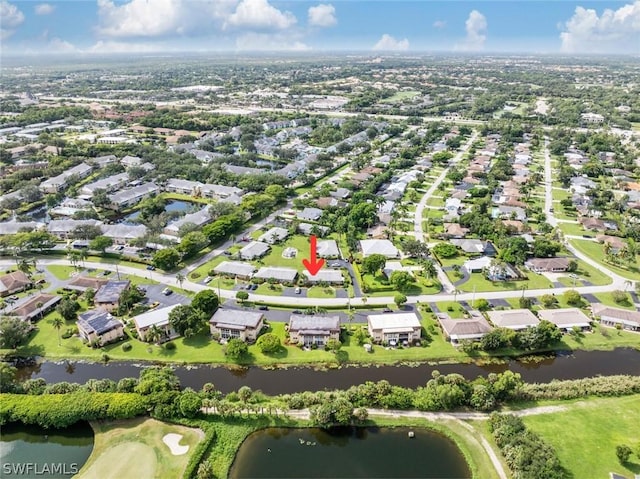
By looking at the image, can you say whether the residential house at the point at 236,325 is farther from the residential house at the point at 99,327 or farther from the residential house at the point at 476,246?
the residential house at the point at 476,246

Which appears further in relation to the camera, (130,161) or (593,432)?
(130,161)

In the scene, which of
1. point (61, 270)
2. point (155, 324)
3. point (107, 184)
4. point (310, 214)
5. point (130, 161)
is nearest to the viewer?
point (155, 324)

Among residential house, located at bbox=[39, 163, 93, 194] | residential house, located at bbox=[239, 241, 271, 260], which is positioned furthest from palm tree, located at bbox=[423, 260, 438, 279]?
residential house, located at bbox=[39, 163, 93, 194]

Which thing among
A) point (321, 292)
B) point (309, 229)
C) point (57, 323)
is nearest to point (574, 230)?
point (309, 229)

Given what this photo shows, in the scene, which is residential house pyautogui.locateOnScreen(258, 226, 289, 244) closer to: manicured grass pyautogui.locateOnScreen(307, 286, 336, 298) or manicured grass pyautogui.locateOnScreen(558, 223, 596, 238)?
manicured grass pyautogui.locateOnScreen(307, 286, 336, 298)

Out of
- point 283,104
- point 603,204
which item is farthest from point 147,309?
point 283,104

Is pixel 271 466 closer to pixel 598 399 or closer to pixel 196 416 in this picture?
pixel 196 416

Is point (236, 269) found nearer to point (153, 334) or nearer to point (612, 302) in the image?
point (153, 334)

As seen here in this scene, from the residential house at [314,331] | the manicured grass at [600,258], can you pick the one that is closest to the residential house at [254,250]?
the residential house at [314,331]
